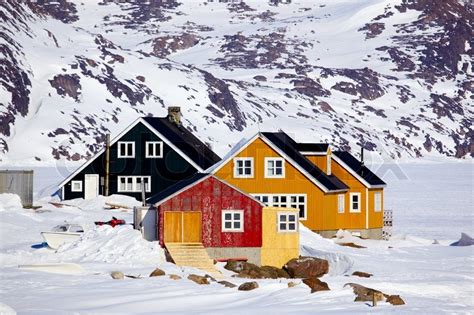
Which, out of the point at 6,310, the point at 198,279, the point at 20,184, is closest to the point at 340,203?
the point at 20,184

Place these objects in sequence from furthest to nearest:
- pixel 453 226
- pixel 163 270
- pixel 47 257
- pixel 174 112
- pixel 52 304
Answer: pixel 174 112, pixel 453 226, pixel 47 257, pixel 163 270, pixel 52 304

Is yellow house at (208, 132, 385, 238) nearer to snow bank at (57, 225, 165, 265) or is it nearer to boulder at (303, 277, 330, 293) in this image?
snow bank at (57, 225, 165, 265)

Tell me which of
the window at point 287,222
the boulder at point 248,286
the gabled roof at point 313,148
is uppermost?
the gabled roof at point 313,148

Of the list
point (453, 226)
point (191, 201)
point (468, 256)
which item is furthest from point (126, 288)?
point (453, 226)

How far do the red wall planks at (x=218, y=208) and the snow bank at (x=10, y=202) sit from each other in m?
17.6

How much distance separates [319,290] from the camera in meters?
32.4

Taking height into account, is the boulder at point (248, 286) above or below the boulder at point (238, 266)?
below

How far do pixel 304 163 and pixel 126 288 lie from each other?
74.6 ft

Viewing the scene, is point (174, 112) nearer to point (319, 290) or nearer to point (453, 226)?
point (453, 226)

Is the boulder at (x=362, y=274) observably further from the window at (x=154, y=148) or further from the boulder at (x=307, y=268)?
the window at (x=154, y=148)

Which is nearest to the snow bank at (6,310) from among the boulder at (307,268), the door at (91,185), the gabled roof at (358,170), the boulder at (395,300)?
the boulder at (395,300)

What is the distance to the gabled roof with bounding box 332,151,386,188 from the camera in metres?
58.3

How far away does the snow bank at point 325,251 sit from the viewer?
1654 inches

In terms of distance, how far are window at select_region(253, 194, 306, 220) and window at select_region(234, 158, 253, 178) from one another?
1.08 metres
